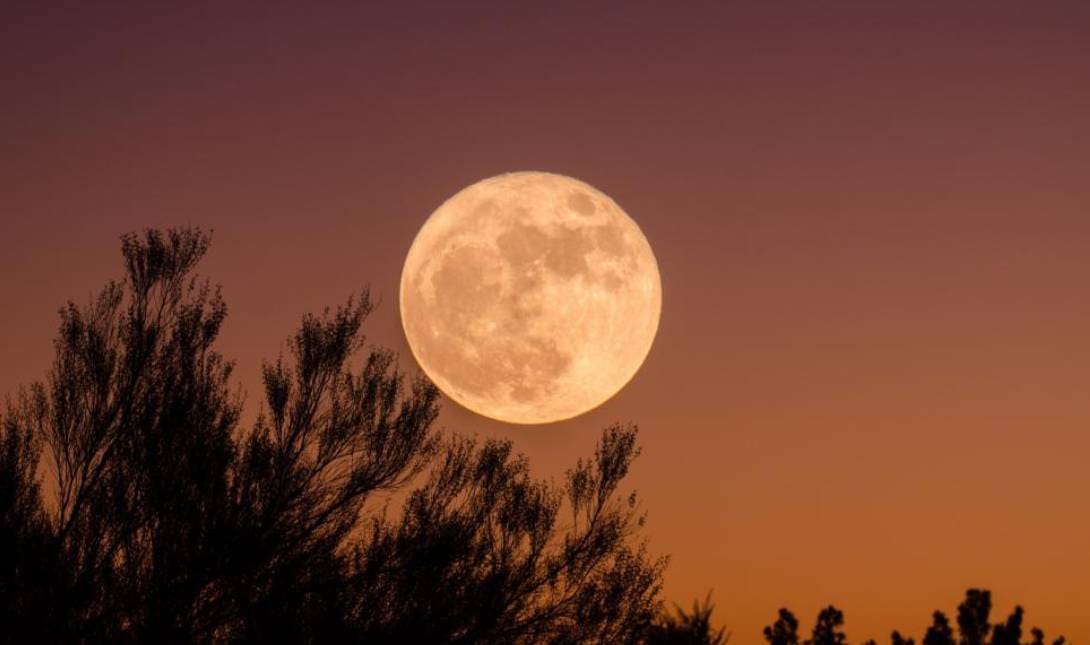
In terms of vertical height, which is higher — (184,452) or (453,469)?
(453,469)

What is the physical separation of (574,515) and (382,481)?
12.7 ft

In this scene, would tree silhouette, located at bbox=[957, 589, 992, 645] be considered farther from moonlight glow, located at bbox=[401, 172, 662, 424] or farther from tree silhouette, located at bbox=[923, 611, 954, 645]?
moonlight glow, located at bbox=[401, 172, 662, 424]

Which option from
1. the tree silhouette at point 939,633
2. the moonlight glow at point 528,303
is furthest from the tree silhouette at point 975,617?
the moonlight glow at point 528,303

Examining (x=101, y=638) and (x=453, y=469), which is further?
(x=453, y=469)

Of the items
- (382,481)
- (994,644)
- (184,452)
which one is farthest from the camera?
(994,644)

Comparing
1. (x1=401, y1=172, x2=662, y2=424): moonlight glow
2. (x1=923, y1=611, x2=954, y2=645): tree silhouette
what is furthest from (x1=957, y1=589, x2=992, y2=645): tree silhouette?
(x1=401, y1=172, x2=662, y2=424): moonlight glow

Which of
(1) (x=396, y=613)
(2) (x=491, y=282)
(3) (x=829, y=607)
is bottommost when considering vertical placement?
(1) (x=396, y=613)

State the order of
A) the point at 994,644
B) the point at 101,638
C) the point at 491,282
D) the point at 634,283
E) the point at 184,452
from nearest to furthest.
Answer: the point at 101,638 < the point at 184,452 < the point at 491,282 < the point at 634,283 < the point at 994,644

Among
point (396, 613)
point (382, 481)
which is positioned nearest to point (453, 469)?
point (382, 481)

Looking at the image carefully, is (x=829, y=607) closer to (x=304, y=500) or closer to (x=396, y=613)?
(x=396, y=613)

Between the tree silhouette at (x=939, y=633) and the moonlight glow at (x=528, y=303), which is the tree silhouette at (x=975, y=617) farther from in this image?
the moonlight glow at (x=528, y=303)

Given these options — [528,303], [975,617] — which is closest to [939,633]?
[975,617]

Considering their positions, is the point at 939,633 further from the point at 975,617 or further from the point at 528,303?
the point at 528,303

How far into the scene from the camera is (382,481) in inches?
741
